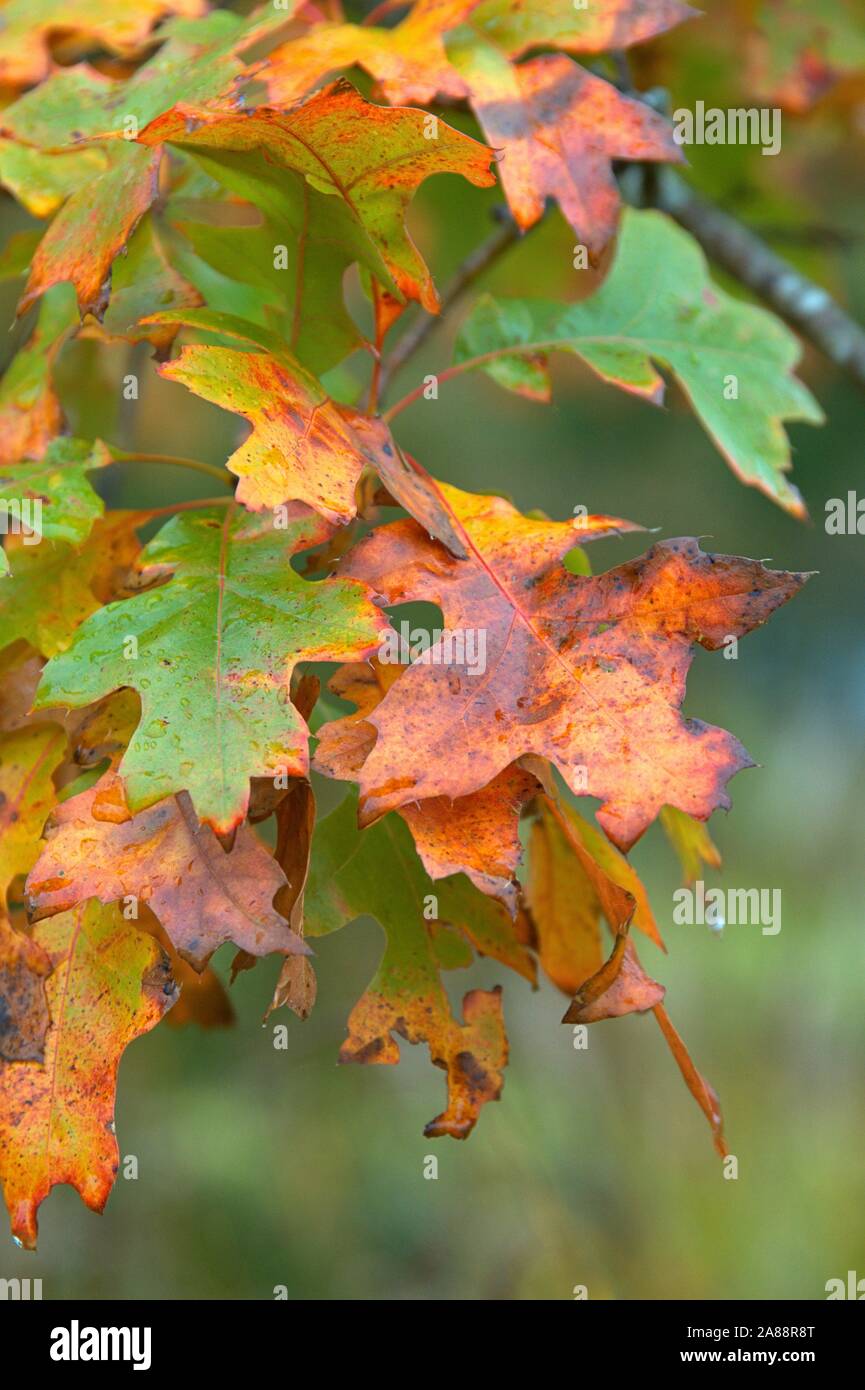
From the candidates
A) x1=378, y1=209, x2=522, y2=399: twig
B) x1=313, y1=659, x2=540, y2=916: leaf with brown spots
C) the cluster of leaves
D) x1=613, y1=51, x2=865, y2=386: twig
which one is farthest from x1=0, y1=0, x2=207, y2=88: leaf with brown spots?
x1=313, y1=659, x2=540, y2=916: leaf with brown spots

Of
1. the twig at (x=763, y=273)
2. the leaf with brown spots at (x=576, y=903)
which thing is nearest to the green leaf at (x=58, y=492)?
the leaf with brown spots at (x=576, y=903)

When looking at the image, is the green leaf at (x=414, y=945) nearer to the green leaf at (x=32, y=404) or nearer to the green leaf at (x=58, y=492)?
the green leaf at (x=58, y=492)

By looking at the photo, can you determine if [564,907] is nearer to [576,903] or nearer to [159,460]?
[576,903]

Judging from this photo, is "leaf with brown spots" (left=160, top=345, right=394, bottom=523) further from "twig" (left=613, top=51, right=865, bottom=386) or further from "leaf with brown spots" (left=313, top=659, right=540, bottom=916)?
"twig" (left=613, top=51, right=865, bottom=386)

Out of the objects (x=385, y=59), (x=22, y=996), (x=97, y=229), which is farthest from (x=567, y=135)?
(x=22, y=996)

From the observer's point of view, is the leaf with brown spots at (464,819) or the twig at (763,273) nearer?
the leaf with brown spots at (464,819)

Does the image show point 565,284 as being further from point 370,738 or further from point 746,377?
point 370,738
